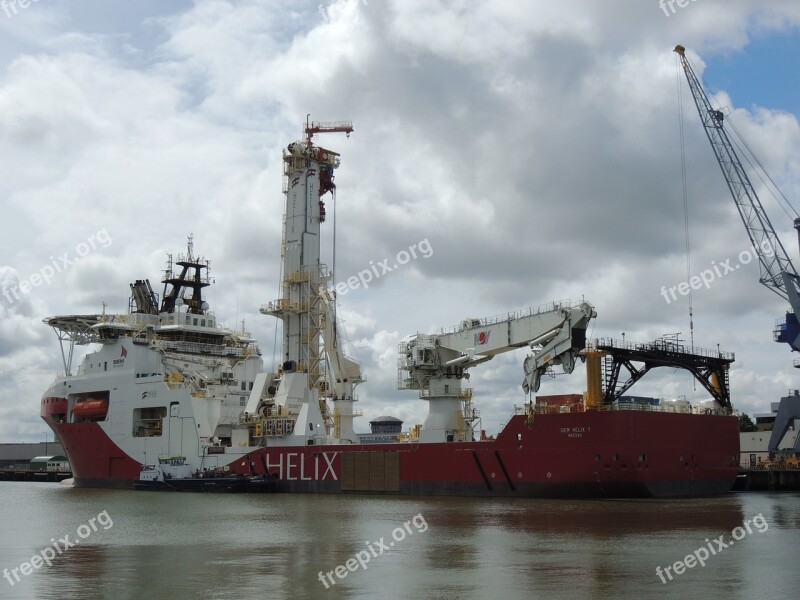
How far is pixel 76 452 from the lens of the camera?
5541 centimetres

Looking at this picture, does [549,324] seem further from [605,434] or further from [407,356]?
[407,356]

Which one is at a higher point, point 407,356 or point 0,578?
point 407,356

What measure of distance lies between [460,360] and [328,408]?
11314 mm

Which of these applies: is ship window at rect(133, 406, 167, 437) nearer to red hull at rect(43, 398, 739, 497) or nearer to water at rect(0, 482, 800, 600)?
red hull at rect(43, 398, 739, 497)

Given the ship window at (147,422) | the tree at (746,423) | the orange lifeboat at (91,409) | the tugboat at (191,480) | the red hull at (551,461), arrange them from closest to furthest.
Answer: the red hull at (551,461) < the tugboat at (191,480) < the ship window at (147,422) < the orange lifeboat at (91,409) < the tree at (746,423)

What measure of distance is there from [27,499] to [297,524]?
25.6 m

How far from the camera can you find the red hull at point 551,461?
3609 cm

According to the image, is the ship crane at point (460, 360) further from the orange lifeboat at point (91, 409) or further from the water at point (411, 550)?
Answer: the orange lifeboat at point (91, 409)

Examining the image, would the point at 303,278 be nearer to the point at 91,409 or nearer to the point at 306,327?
the point at 306,327

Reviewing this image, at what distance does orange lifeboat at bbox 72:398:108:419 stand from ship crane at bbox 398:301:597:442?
1975 centimetres

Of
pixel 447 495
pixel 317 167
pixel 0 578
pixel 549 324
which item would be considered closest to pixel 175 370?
pixel 317 167

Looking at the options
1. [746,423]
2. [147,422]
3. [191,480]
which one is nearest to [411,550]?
[191,480]

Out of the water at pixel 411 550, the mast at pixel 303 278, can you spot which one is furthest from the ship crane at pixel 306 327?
the water at pixel 411 550

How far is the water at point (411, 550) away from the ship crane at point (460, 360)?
6.12 m
